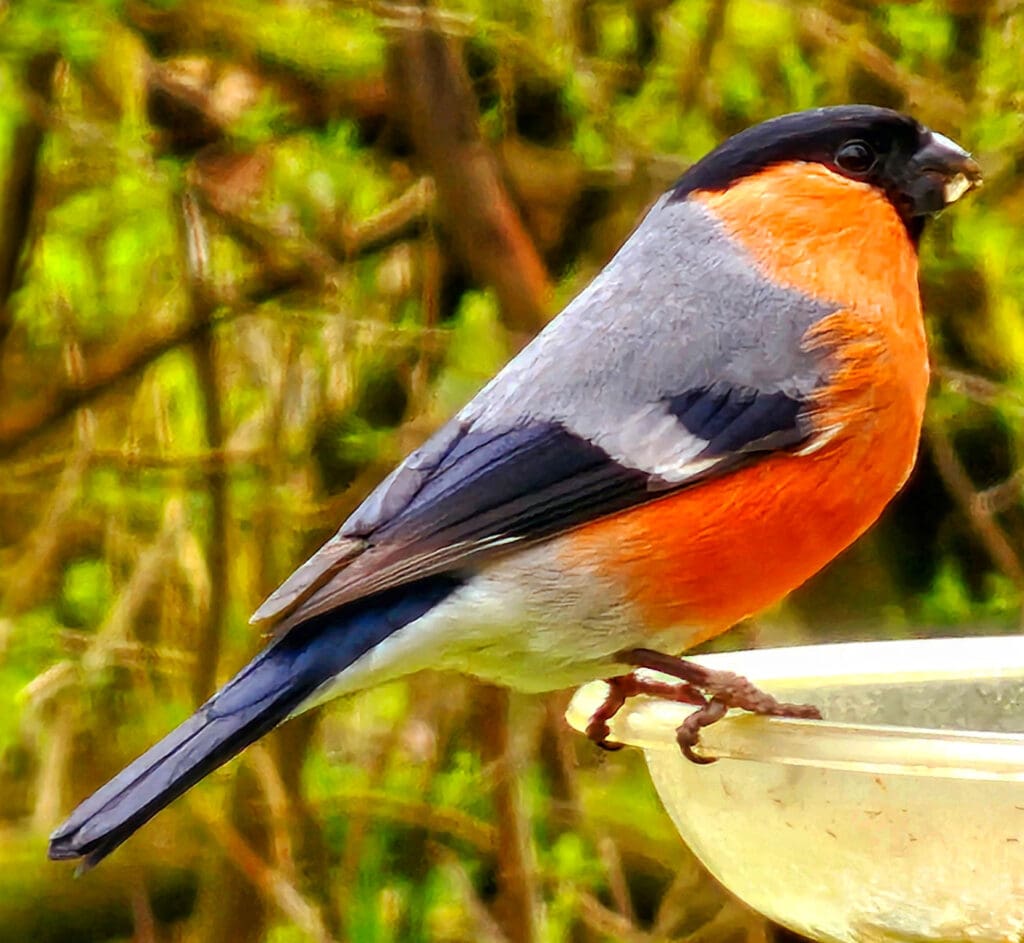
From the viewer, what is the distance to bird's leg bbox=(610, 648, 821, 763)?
4.50 feet

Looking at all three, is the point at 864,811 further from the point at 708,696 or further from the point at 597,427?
the point at 597,427

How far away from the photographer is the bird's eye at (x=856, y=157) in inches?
74.6

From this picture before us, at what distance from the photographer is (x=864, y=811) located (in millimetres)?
1258

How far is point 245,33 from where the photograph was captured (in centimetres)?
287

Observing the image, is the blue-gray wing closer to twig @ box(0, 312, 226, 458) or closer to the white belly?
the white belly

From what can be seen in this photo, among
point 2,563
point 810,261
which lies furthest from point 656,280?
point 2,563

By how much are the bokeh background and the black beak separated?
0.89 m

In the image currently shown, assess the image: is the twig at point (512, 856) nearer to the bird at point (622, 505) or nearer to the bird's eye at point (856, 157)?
the bird at point (622, 505)

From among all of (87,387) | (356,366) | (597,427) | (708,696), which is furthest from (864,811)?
(87,387)

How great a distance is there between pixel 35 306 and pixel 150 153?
0.45m

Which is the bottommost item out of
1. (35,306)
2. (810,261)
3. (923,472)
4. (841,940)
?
(923,472)

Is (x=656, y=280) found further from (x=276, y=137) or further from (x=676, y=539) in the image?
(x=276, y=137)

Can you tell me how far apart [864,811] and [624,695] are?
0.48 metres

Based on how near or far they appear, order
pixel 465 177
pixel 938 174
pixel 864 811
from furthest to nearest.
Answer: pixel 465 177 < pixel 938 174 < pixel 864 811
